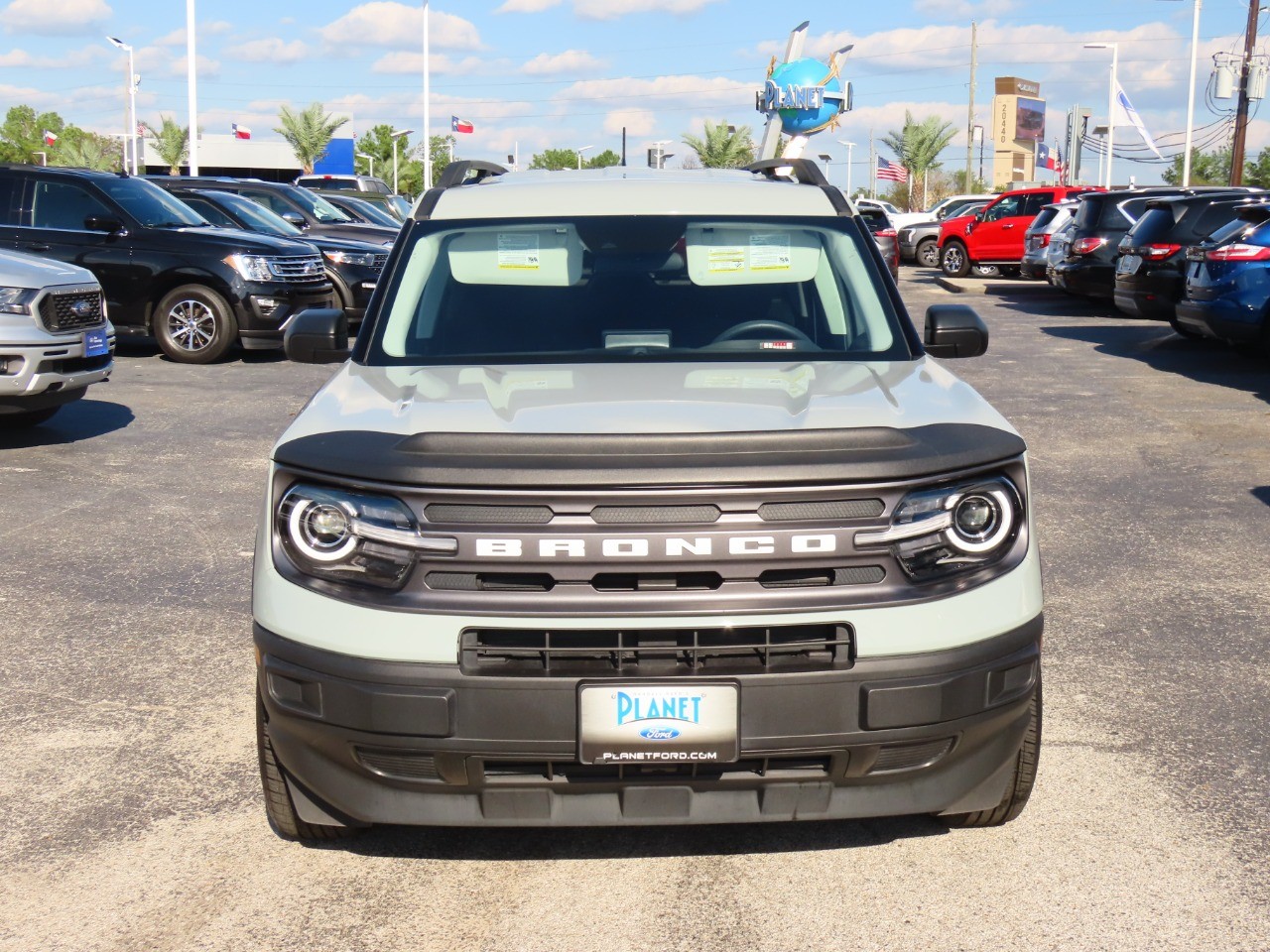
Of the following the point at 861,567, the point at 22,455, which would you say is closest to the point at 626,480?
the point at 861,567

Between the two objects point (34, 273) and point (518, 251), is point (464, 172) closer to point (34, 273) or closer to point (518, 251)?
point (518, 251)

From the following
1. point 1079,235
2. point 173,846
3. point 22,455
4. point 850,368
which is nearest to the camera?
point 173,846

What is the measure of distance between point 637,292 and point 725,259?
32cm

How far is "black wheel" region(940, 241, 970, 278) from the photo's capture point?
30.7m

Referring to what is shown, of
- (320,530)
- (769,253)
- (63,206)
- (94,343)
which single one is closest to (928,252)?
(63,206)

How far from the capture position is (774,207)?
15.5 feet

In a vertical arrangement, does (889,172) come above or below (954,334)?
above

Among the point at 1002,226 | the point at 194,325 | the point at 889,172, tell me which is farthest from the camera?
the point at 889,172

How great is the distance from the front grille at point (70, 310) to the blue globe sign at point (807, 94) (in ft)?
131

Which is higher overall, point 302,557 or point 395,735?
point 302,557

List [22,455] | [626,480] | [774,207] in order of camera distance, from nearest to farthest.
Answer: [626,480] < [774,207] < [22,455]

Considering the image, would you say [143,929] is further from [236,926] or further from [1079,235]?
[1079,235]

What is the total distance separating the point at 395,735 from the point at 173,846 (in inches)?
40.8

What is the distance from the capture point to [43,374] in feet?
31.4
